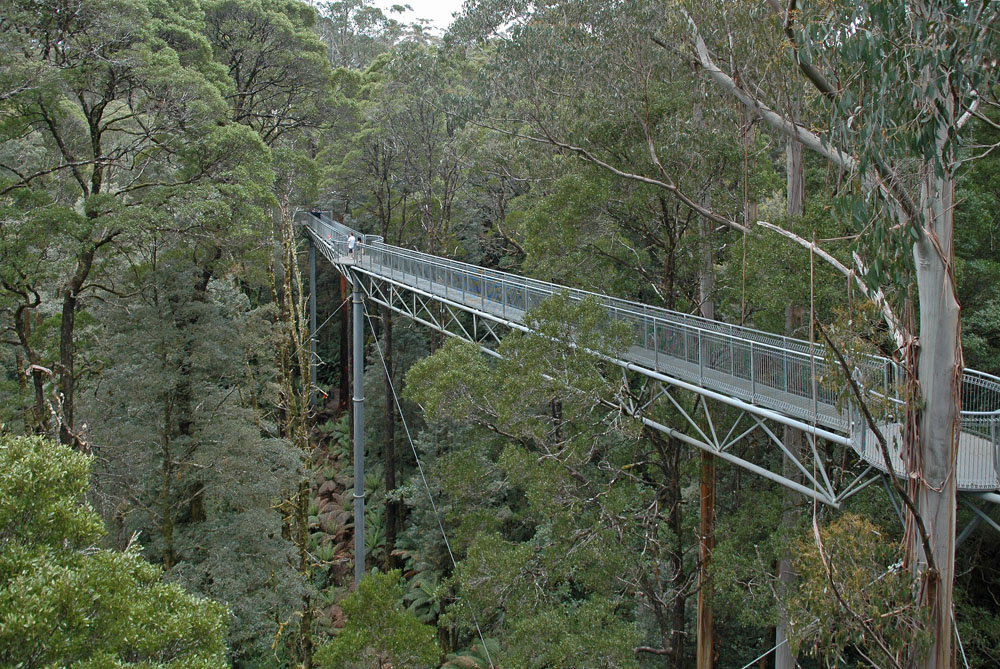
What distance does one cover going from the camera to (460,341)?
10.8m

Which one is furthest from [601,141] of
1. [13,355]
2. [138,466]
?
[13,355]

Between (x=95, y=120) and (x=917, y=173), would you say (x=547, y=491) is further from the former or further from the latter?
(x=95, y=120)

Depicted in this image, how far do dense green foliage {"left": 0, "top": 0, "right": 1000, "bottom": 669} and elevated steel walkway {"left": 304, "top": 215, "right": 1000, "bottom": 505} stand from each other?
485mm

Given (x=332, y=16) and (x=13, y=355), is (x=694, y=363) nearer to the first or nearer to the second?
(x=13, y=355)

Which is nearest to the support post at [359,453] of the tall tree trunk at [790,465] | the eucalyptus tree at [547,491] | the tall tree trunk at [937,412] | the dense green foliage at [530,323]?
the dense green foliage at [530,323]

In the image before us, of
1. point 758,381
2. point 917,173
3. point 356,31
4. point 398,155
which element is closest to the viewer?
point 917,173

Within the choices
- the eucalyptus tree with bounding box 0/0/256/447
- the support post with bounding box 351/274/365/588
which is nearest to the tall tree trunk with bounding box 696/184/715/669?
the support post with bounding box 351/274/365/588

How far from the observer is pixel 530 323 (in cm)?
920

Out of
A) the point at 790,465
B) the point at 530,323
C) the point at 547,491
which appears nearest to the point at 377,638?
the point at 547,491

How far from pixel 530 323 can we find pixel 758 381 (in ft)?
9.04

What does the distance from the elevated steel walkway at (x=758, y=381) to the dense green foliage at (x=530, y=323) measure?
49 cm

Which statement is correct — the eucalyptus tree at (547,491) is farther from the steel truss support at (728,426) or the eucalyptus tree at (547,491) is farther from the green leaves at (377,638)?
the green leaves at (377,638)

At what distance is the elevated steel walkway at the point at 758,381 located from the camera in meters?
6.55

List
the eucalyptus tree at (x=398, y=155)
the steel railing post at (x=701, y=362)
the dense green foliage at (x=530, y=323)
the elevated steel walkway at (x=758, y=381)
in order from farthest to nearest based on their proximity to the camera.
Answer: the eucalyptus tree at (x=398, y=155) < the steel railing post at (x=701, y=362) < the elevated steel walkway at (x=758, y=381) < the dense green foliage at (x=530, y=323)
